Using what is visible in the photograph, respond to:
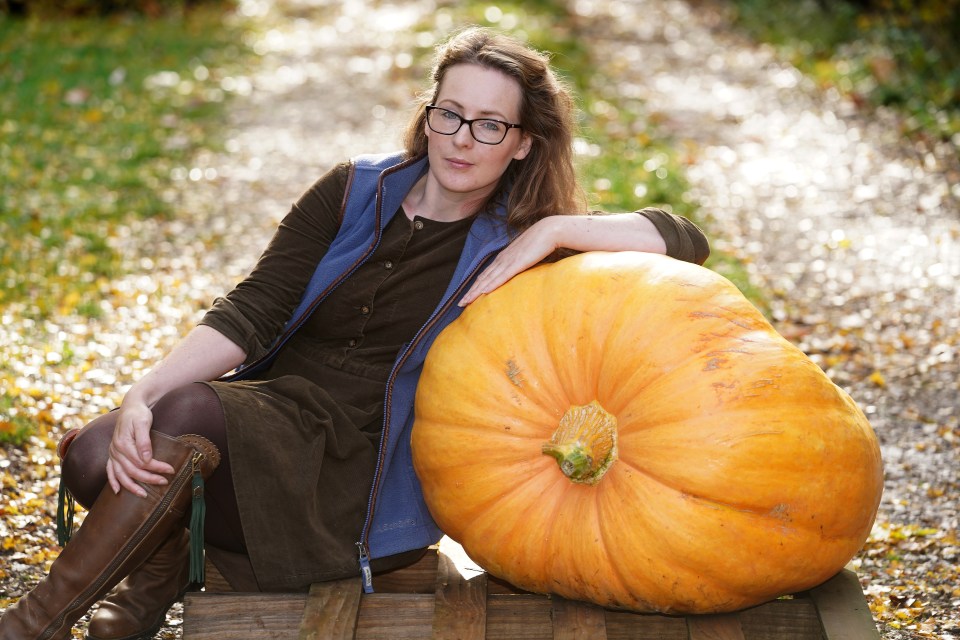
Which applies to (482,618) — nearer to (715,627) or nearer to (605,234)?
(715,627)

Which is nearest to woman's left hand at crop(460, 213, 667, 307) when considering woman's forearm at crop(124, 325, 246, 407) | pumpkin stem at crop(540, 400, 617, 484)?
pumpkin stem at crop(540, 400, 617, 484)

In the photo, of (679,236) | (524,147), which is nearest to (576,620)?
→ (679,236)

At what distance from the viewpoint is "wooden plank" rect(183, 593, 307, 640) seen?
258 centimetres

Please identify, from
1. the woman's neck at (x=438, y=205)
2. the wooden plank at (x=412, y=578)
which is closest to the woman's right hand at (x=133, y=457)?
the wooden plank at (x=412, y=578)

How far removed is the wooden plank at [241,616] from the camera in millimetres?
2580

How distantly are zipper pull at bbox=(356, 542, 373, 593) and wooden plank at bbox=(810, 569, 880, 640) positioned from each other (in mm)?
1105

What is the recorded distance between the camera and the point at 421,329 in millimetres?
2832

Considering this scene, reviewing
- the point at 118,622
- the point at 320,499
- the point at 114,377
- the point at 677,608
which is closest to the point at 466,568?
the point at 320,499

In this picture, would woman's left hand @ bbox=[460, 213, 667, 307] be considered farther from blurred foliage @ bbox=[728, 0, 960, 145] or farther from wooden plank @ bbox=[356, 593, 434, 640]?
blurred foliage @ bbox=[728, 0, 960, 145]

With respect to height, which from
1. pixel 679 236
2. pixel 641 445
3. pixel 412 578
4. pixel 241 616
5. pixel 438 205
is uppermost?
pixel 438 205

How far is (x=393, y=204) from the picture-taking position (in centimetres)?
295

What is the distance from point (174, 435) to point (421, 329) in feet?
2.25

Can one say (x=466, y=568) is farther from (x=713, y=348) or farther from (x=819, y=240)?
(x=819, y=240)

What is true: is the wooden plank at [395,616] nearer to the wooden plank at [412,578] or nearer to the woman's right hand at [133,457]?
the wooden plank at [412,578]
